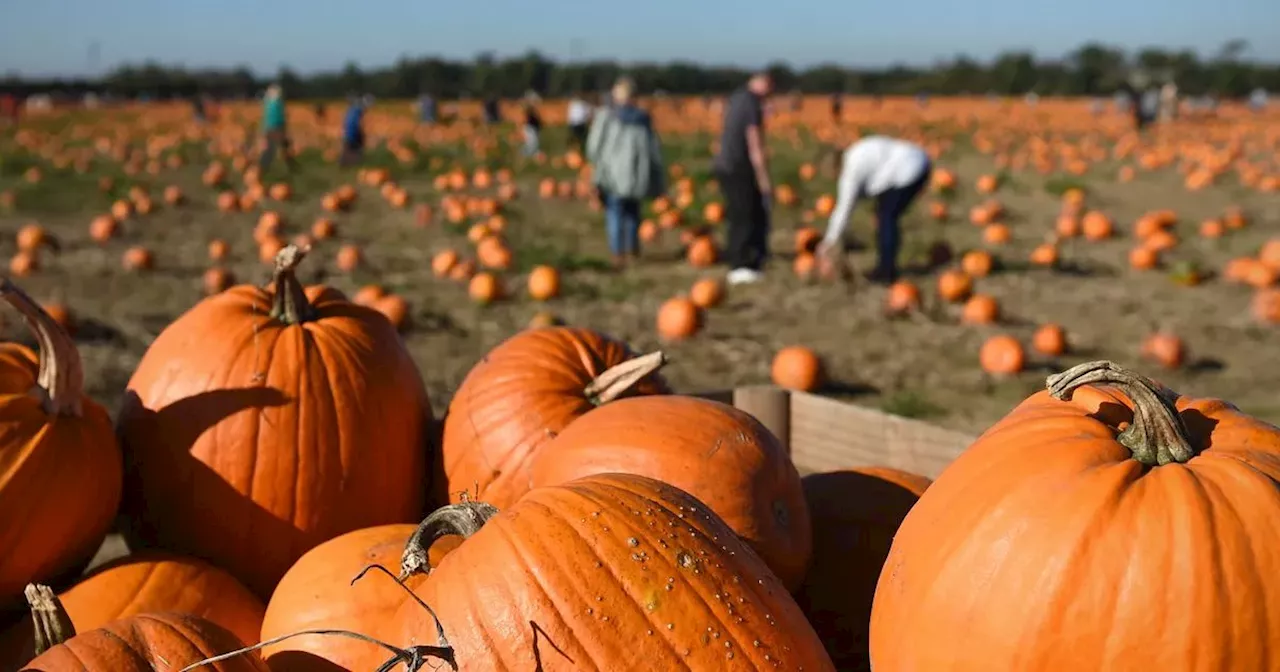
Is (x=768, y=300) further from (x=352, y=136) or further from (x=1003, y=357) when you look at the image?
(x=352, y=136)

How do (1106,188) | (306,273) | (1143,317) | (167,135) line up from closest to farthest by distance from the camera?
(1143,317)
(306,273)
(1106,188)
(167,135)

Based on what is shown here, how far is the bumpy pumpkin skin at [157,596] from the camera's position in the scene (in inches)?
90.0

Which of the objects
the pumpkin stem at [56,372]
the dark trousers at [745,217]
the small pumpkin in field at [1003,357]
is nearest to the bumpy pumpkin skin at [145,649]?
the pumpkin stem at [56,372]

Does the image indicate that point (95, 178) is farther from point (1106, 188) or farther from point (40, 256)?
point (1106, 188)

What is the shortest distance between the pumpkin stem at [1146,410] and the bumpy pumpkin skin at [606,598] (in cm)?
56

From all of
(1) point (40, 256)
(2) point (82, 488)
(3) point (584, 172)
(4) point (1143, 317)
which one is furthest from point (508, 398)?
(3) point (584, 172)

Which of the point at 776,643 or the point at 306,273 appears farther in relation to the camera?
the point at 306,273

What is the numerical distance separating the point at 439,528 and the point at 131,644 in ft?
1.64

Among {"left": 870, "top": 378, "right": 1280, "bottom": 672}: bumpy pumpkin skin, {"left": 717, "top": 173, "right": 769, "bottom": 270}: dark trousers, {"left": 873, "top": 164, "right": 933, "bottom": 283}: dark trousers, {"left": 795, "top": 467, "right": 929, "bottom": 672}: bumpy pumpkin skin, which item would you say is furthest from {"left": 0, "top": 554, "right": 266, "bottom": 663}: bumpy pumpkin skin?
{"left": 873, "top": 164, "right": 933, "bottom": 283}: dark trousers

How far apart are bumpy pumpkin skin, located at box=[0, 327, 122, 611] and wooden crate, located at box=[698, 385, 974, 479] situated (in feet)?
5.51

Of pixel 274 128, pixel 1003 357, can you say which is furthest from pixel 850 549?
pixel 274 128

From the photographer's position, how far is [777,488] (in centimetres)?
229

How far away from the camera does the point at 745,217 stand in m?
10.8

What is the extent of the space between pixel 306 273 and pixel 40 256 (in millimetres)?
3284
